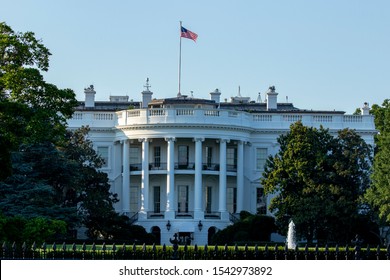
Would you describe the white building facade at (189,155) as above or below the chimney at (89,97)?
below

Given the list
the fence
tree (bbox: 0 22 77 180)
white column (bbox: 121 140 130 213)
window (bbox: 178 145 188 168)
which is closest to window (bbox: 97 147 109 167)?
white column (bbox: 121 140 130 213)

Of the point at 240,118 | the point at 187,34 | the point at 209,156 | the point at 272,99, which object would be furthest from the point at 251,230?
the point at 272,99

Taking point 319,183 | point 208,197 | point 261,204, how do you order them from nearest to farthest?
point 319,183 < point 208,197 < point 261,204

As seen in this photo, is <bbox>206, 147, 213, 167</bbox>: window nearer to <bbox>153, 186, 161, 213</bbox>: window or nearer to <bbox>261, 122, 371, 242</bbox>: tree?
<bbox>153, 186, 161, 213</bbox>: window

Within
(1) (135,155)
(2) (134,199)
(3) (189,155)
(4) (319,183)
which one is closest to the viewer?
(4) (319,183)

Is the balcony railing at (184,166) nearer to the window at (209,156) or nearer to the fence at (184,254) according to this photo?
the window at (209,156)

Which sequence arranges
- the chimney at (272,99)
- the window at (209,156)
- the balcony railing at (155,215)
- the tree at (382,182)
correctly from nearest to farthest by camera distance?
the tree at (382,182)
the balcony railing at (155,215)
the window at (209,156)
the chimney at (272,99)

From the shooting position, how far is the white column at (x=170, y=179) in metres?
97.1

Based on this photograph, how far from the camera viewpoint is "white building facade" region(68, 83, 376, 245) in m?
97.8

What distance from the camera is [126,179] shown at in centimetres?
9962

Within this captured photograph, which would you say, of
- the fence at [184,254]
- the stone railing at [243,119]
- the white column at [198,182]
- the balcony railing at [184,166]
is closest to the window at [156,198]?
the balcony railing at [184,166]

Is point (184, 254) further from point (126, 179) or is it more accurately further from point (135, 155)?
point (135, 155)

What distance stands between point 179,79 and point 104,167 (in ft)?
29.8

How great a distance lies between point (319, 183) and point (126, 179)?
1874cm
